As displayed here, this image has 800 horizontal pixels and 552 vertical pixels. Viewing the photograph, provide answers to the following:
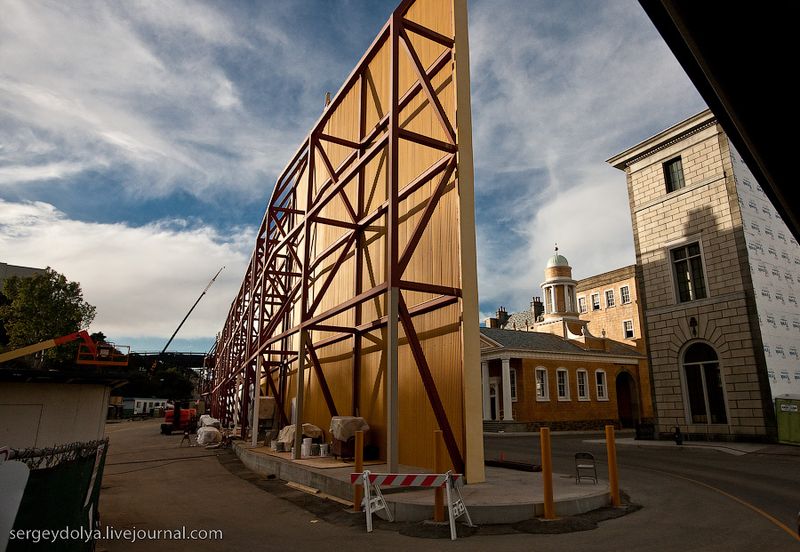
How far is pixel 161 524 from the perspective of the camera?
27.5 ft

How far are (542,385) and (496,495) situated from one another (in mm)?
27652

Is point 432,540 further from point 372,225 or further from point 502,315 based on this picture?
point 502,315

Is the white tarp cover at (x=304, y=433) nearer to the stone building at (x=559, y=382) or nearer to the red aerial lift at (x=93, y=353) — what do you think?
the red aerial lift at (x=93, y=353)

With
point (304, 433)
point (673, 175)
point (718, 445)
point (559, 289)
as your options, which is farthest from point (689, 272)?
point (559, 289)

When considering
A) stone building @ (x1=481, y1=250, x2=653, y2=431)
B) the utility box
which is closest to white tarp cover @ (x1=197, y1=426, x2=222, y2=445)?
stone building @ (x1=481, y1=250, x2=653, y2=431)

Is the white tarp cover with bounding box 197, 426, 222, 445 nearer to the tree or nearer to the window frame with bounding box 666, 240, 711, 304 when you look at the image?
the tree

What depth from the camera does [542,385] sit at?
114 feet

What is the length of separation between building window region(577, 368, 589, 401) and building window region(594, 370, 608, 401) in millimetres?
1088

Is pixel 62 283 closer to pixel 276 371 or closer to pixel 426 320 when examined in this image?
pixel 276 371

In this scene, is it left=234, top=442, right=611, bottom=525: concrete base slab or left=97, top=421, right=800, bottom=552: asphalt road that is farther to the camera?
left=234, top=442, right=611, bottom=525: concrete base slab

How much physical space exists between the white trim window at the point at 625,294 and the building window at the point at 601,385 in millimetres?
14264

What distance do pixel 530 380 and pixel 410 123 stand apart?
79.6 feet

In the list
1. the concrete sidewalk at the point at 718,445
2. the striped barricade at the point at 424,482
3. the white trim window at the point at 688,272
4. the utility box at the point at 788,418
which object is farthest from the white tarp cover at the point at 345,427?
the white trim window at the point at 688,272

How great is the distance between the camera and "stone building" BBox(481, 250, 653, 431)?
111ft
